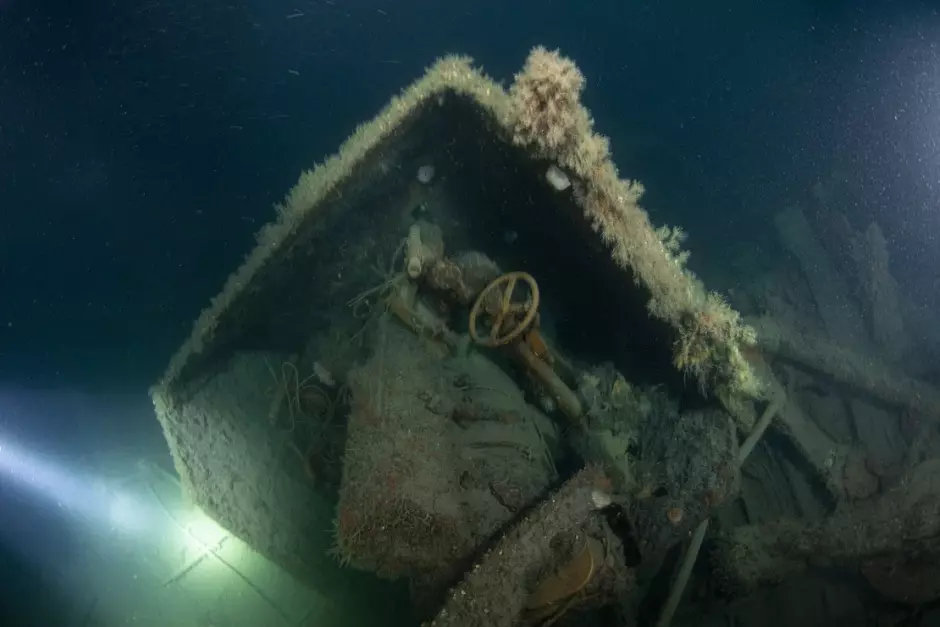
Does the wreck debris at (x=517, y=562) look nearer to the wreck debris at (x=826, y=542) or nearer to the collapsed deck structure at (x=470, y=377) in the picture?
the collapsed deck structure at (x=470, y=377)

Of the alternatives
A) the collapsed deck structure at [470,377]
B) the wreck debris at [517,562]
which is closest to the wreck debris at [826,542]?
the collapsed deck structure at [470,377]

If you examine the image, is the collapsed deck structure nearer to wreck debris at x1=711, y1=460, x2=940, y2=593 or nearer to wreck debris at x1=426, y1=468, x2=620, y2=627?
wreck debris at x1=426, y1=468, x2=620, y2=627

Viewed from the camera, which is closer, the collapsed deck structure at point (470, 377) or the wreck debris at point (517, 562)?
the wreck debris at point (517, 562)

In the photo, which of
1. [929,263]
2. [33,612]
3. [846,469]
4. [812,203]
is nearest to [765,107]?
[812,203]

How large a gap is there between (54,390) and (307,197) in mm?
9050

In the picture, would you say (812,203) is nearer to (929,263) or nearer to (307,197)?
(929,263)

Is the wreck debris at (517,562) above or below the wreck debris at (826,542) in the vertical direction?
below

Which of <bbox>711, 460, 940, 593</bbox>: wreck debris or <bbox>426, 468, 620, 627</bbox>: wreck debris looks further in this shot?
<bbox>711, 460, 940, 593</bbox>: wreck debris

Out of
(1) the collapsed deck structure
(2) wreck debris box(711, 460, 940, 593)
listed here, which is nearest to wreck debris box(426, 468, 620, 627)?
(1) the collapsed deck structure

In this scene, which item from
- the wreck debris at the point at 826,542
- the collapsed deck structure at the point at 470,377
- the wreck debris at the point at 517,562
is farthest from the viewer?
the wreck debris at the point at 826,542

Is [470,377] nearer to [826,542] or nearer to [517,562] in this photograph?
[517,562]

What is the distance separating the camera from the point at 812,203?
11.0 m

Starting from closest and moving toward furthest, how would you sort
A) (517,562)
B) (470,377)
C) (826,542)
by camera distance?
(517,562), (470,377), (826,542)

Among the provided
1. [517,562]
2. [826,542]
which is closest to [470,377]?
[517,562]
